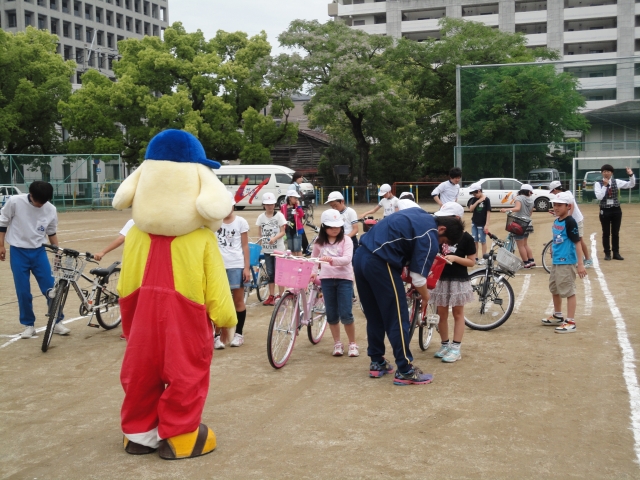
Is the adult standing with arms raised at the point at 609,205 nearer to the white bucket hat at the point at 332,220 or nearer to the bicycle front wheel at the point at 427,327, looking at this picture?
the bicycle front wheel at the point at 427,327

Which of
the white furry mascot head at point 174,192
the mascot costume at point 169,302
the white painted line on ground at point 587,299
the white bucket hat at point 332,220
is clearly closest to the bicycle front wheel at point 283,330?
the white bucket hat at point 332,220

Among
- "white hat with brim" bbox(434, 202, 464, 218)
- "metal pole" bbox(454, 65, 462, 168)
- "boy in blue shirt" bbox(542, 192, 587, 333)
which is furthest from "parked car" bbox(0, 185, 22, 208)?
"white hat with brim" bbox(434, 202, 464, 218)

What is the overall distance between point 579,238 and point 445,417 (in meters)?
4.14

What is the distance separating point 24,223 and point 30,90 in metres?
39.2

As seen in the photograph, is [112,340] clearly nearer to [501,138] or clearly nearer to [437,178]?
[501,138]

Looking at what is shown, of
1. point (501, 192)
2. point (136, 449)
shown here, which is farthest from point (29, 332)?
point (501, 192)

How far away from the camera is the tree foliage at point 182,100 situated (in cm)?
4188

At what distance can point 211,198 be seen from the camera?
4996 mm

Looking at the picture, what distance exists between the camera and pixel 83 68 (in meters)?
80.9

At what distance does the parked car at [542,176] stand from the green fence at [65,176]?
2090 cm

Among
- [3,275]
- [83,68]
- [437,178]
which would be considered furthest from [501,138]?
[83,68]

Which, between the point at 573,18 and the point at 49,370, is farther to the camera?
the point at 573,18

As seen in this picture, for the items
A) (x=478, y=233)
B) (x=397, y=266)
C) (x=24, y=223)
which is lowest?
(x=478, y=233)

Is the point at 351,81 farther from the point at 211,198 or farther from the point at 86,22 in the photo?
the point at 86,22
